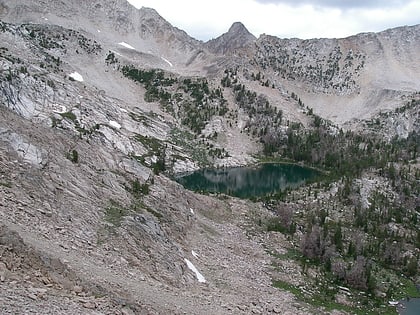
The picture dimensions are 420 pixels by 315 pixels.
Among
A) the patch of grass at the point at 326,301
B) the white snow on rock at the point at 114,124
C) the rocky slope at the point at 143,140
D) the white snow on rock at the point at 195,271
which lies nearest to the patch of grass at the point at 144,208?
the rocky slope at the point at 143,140

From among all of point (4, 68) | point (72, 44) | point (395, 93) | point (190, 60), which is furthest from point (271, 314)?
point (190, 60)

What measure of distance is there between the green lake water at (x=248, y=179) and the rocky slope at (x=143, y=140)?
16.3ft

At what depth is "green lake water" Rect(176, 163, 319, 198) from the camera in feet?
274

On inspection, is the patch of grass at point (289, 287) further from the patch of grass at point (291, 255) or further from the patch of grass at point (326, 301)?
the patch of grass at point (291, 255)

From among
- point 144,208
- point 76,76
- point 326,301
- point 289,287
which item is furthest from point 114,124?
point 326,301

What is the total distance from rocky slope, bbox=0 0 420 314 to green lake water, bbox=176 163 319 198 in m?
4.97

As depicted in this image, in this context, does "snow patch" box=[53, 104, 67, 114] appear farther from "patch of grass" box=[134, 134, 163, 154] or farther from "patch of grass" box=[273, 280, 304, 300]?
"patch of grass" box=[273, 280, 304, 300]

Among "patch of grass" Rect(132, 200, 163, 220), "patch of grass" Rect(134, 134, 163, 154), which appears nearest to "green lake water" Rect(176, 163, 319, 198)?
"patch of grass" Rect(134, 134, 163, 154)

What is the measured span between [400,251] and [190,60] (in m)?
158

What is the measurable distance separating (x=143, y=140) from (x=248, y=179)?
78.6ft

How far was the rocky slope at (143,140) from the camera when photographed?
2038 cm

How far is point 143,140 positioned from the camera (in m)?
94.8

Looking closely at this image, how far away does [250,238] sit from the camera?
140 feet

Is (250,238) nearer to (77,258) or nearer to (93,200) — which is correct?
(93,200)
